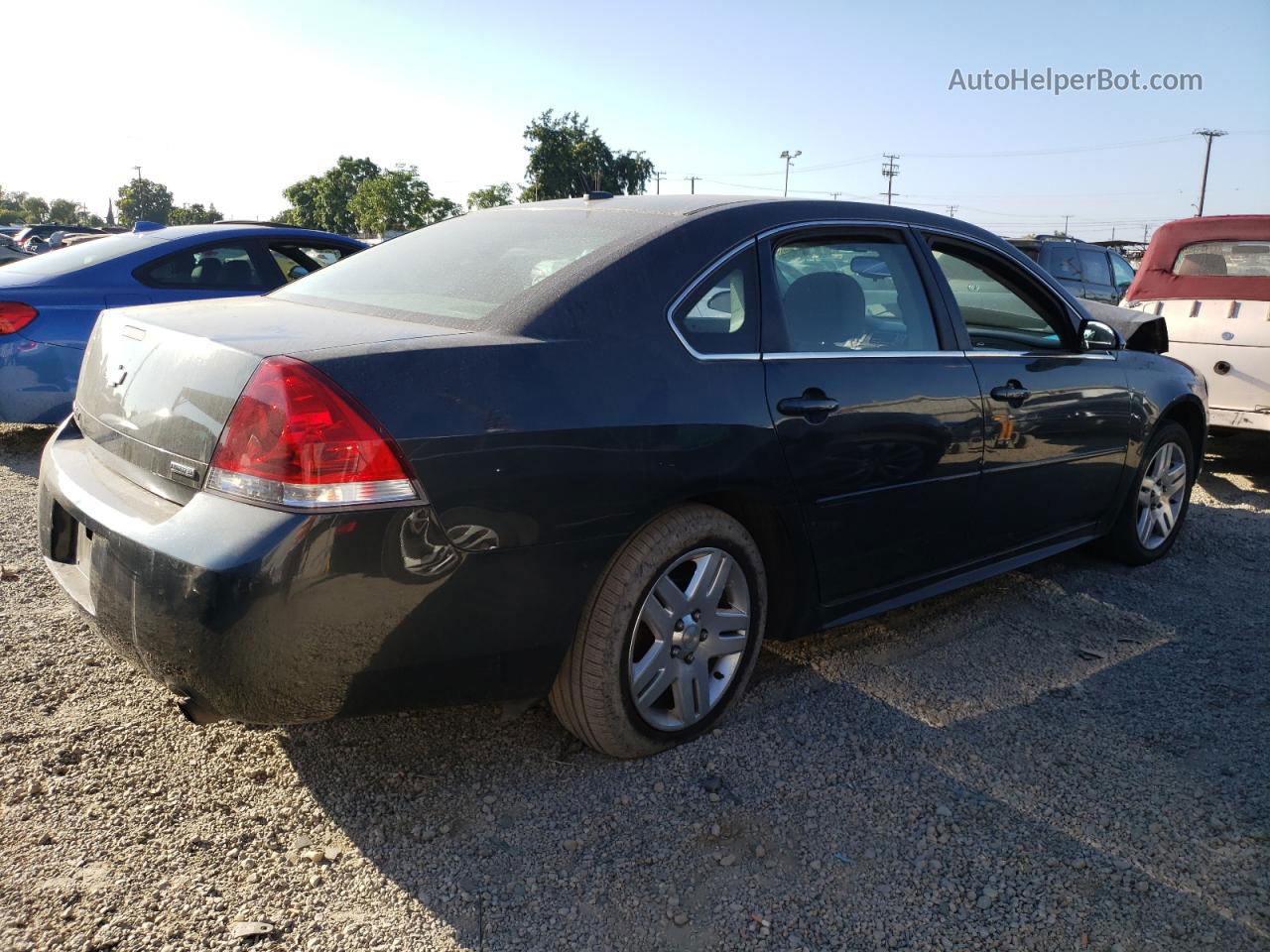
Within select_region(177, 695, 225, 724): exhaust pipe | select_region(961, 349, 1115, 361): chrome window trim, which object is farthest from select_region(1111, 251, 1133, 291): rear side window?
select_region(177, 695, 225, 724): exhaust pipe

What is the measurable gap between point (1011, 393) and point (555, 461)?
2.07 m

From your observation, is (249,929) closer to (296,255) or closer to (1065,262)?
(296,255)

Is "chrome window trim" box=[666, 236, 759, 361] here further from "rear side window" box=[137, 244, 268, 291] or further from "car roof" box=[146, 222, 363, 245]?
"rear side window" box=[137, 244, 268, 291]

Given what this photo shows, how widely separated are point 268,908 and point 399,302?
1603 millimetres

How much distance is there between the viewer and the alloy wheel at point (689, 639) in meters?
2.73

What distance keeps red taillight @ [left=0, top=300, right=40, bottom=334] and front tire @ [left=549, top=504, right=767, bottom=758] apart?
4912 mm

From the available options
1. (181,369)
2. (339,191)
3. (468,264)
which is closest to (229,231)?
(468,264)

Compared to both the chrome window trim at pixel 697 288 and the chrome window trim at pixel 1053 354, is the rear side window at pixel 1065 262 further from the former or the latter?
the chrome window trim at pixel 697 288

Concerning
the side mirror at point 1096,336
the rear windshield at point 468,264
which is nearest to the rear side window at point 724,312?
the rear windshield at point 468,264

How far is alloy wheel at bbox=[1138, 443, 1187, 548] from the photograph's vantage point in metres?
4.79

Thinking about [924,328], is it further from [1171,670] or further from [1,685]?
[1,685]

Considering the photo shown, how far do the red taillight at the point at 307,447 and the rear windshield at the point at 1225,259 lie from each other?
681cm

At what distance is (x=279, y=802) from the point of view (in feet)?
8.52

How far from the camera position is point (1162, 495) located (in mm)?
4902
